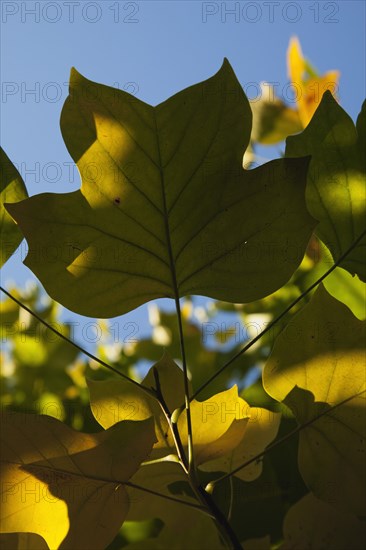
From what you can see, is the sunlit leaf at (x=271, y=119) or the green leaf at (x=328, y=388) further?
the sunlit leaf at (x=271, y=119)

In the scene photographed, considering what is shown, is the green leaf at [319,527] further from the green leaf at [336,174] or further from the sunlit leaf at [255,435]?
the green leaf at [336,174]

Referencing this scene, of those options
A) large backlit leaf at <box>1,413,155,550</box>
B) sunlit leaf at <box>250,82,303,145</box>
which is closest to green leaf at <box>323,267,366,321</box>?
large backlit leaf at <box>1,413,155,550</box>

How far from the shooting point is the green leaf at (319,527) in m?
0.50

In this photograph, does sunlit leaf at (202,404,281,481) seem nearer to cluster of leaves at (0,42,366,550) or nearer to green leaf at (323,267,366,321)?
cluster of leaves at (0,42,366,550)

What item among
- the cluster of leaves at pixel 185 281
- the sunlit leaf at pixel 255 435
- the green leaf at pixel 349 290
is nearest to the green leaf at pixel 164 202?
the cluster of leaves at pixel 185 281

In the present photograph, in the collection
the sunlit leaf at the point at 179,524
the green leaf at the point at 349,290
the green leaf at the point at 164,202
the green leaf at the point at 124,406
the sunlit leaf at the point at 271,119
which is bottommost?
the sunlit leaf at the point at 179,524

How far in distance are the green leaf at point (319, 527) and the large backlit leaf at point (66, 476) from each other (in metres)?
0.15

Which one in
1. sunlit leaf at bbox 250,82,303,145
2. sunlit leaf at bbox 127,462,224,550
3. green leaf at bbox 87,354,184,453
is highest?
sunlit leaf at bbox 250,82,303,145

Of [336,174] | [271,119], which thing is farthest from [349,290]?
[271,119]

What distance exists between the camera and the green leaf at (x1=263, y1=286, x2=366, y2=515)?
1.48 ft

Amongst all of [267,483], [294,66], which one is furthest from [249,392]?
[294,66]

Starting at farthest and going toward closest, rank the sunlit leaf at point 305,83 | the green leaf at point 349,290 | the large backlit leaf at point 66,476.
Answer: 1. the sunlit leaf at point 305,83
2. the green leaf at point 349,290
3. the large backlit leaf at point 66,476

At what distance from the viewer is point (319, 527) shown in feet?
1.66

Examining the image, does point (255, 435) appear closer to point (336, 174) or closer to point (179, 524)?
point (179, 524)
